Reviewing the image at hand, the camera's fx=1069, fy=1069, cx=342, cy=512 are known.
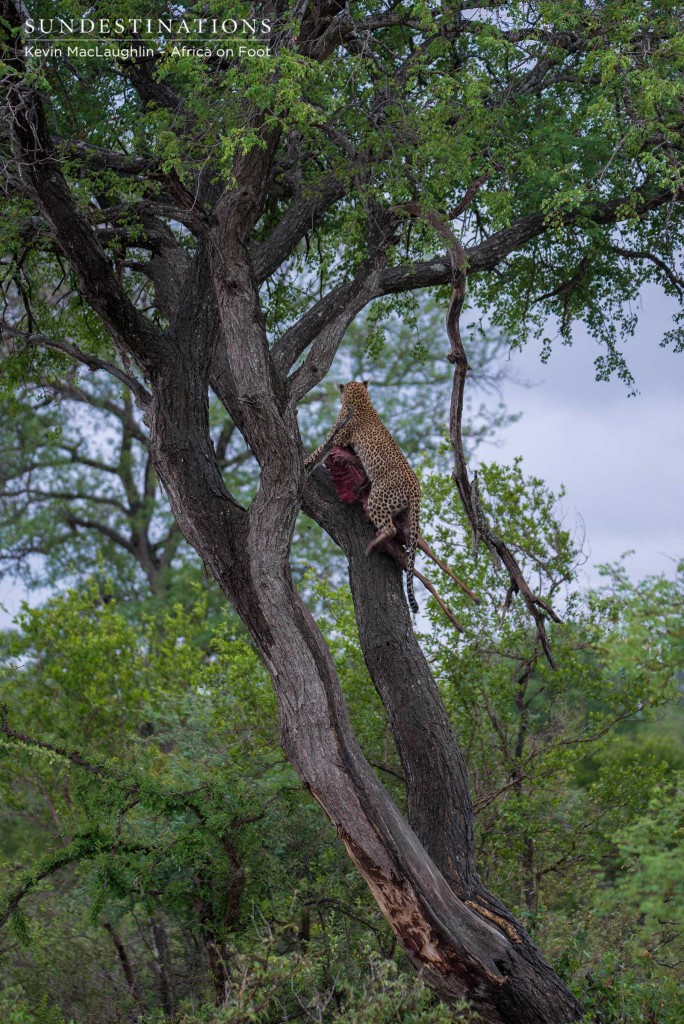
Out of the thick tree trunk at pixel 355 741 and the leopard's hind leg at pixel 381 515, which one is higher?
the leopard's hind leg at pixel 381 515

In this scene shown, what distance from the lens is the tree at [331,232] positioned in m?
6.78

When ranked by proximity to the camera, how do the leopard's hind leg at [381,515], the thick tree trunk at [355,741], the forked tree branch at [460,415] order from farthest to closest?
1. the leopard's hind leg at [381,515]
2. the forked tree branch at [460,415]
3. the thick tree trunk at [355,741]

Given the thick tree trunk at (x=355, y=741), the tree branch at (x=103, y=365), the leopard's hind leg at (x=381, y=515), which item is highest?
the tree branch at (x=103, y=365)

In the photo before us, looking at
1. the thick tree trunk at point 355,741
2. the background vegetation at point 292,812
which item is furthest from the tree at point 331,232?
the background vegetation at point 292,812

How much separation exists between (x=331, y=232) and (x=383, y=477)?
3.26m

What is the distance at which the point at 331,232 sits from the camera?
33.6 feet

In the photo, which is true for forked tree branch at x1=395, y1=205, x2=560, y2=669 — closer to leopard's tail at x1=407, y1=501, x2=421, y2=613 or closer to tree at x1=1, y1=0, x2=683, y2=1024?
tree at x1=1, y1=0, x2=683, y2=1024

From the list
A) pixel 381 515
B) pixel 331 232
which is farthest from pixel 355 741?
pixel 331 232

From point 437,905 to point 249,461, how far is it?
55.3 feet

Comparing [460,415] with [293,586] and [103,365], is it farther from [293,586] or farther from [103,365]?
[103,365]

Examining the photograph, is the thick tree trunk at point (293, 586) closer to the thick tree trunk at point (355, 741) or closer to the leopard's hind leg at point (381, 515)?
the thick tree trunk at point (355, 741)

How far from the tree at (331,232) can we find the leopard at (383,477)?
19 cm

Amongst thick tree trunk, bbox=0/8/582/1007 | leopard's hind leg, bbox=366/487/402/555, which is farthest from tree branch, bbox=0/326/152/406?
leopard's hind leg, bbox=366/487/402/555

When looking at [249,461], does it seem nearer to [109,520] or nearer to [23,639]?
[109,520]
